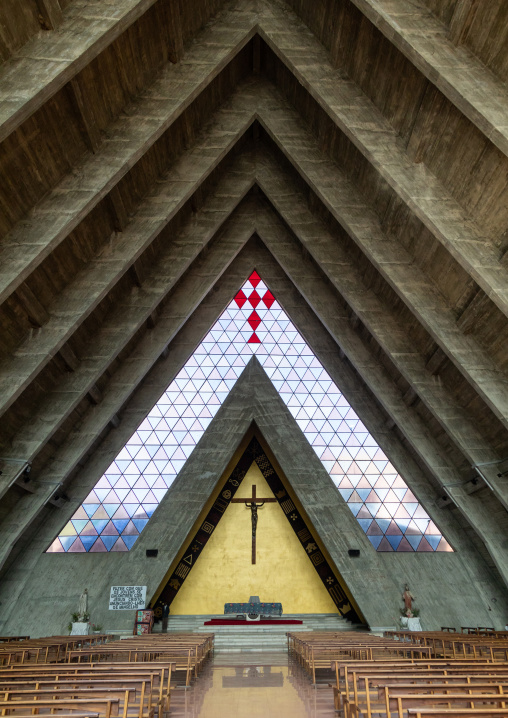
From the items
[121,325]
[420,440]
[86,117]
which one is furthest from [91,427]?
[420,440]

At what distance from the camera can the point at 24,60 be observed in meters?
7.86

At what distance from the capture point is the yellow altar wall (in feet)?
56.8

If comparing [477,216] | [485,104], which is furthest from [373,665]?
[477,216]

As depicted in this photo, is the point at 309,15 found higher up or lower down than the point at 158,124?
higher up

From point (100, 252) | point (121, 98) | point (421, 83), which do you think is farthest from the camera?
point (100, 252)

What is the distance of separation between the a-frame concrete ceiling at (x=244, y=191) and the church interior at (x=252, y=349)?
60 mm

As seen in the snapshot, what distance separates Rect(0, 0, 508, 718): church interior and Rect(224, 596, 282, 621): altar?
16 centimetres

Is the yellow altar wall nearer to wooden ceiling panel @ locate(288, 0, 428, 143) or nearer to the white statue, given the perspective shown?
the white statue

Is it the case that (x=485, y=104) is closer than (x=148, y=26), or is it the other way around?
(x=485, y=104)

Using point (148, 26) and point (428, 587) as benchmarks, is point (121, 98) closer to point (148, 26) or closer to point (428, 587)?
point (148, 26)

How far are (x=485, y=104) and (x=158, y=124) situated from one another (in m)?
6.02

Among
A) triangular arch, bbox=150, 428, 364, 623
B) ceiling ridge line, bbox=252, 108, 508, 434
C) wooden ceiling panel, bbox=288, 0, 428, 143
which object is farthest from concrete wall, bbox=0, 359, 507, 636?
wooden ceiling panel, bbox=288, 0, 428, 143

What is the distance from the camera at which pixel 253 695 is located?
5.65 m

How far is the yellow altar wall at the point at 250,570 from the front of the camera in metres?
17.3
